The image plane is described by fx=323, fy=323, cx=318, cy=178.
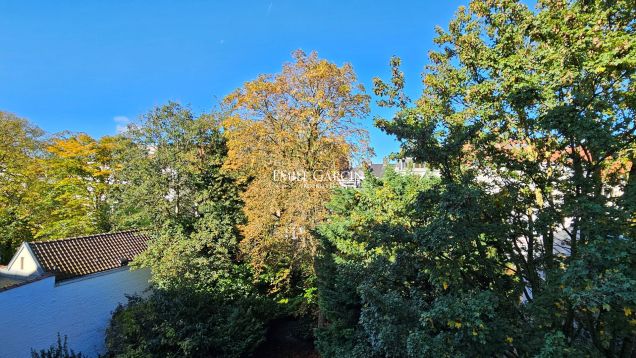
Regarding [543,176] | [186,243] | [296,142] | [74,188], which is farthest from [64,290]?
[543,176]

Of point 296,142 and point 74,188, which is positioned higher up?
point 296,142

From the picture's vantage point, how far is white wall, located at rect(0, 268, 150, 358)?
9.80 meters

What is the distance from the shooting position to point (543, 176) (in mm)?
4449

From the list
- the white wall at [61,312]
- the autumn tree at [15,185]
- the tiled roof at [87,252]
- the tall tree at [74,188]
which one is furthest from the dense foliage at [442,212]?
the autumn tree at [15,185]

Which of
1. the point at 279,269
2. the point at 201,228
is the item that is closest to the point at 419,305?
the point at 279,269

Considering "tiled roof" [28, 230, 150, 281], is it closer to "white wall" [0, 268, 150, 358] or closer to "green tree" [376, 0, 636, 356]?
"white wall" [0, 268, 150, 358]

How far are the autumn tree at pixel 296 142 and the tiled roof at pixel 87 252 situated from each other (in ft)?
20.1

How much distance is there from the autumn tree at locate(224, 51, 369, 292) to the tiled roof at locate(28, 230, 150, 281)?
6117mm

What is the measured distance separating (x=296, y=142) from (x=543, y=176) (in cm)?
755

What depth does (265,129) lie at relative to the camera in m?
11.1

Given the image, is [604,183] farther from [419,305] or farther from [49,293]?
[49,293]

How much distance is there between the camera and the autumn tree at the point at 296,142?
10.5 meters

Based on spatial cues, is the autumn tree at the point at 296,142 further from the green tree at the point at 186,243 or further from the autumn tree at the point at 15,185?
the autumn tree at the point at 15,185

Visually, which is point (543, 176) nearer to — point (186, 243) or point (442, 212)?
point (442, 212)
